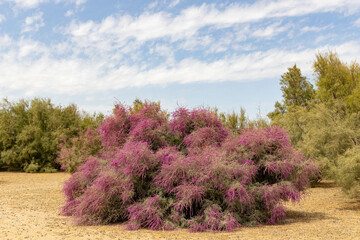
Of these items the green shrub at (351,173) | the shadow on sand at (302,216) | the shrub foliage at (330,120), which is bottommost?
the shadow on sand at (302,216)

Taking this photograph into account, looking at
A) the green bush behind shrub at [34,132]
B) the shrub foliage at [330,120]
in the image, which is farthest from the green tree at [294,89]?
the green bush behind shrub at [34,132]

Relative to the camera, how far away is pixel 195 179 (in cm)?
852

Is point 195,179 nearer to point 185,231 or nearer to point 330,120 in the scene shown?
point 185,231

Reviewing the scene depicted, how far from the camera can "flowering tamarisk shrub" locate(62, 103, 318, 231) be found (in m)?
8.43

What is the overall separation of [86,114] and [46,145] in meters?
6.38

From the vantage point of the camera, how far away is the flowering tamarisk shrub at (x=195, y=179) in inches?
332

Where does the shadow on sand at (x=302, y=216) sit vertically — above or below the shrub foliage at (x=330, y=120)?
below

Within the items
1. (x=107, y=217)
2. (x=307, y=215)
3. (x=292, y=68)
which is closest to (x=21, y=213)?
(x=107, y=217)

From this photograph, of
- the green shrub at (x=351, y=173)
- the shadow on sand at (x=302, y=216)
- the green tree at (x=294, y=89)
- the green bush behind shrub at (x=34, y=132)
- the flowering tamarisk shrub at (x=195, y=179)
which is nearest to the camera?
the flowering tamarisk shrub at (x=195, y=179)

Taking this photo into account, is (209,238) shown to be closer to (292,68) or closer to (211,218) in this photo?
(211,218)

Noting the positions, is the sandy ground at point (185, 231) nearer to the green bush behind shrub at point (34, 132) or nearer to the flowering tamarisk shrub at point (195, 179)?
the flowering tamarisk shrub at point (195, 179)

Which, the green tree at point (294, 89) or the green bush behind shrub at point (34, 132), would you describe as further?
the green tree at point (294, 89)

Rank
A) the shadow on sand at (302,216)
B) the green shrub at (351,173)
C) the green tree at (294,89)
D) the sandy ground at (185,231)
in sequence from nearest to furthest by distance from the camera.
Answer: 1. the sandy ground at (185,231)
2. the shadow on sand at (302,216)
3. the green shrub at (351,173)
4. the green tree at (294,89)

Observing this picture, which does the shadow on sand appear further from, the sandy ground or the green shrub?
the green shrub
